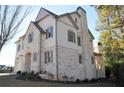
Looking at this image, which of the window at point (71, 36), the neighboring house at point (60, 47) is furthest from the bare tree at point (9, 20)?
the window at point (71, 36)

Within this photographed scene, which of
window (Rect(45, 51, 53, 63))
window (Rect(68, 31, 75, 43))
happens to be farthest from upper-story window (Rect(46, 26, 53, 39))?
window (Rect(68, 31, 75, 43))

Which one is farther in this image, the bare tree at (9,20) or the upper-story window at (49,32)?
the upper-story window at (49,32)

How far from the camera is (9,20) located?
4883 millimetres

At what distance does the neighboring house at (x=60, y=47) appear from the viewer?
1043cm

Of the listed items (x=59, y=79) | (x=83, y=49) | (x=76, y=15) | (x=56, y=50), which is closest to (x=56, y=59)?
(x=56, y=50)

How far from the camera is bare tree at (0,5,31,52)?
477 cm

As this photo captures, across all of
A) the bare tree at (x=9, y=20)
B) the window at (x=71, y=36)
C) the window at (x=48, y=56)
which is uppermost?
the window at (x=71, y=36)

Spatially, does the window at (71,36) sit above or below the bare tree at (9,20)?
above

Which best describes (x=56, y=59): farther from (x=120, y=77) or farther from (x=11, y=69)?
(x=11, y=69)

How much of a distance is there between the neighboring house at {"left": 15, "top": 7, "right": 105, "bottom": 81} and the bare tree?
5.44 metres

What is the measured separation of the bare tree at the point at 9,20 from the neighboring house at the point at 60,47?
5.44 meters

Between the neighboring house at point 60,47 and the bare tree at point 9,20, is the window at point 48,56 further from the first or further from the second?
the bare tree at point 9,20

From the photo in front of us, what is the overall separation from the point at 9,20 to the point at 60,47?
6.02 meters
